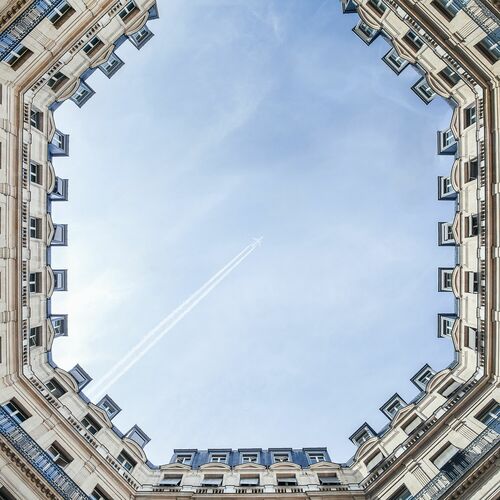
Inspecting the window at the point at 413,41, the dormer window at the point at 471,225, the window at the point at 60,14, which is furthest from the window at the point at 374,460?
the window at the point at 60,14

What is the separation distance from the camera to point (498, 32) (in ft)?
67.5

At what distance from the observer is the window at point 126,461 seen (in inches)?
1153

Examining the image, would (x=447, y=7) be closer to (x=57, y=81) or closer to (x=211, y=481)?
(x=57, y=81)

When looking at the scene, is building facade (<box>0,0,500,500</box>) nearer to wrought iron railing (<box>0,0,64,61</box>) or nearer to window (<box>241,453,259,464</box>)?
wrought iron railing (<box>0,0,64,61</box>)

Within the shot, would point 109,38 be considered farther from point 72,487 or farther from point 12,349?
point 72,487

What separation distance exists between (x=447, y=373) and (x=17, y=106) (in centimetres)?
3166

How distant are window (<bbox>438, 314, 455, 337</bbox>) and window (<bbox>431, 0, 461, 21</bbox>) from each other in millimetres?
19208

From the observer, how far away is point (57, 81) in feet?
96.6

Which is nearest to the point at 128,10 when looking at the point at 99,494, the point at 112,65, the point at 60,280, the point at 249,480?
the point at 112,65

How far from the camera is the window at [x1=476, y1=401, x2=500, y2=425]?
23.1 meters

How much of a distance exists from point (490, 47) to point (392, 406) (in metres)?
24.9

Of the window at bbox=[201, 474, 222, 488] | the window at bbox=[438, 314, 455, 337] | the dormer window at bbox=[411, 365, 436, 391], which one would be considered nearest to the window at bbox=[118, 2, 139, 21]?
the window at bbox=[438, 314, 455, 337]

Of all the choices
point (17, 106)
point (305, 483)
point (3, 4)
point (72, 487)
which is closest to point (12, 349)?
point (72, 487)

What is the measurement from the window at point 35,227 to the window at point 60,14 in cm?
1170
